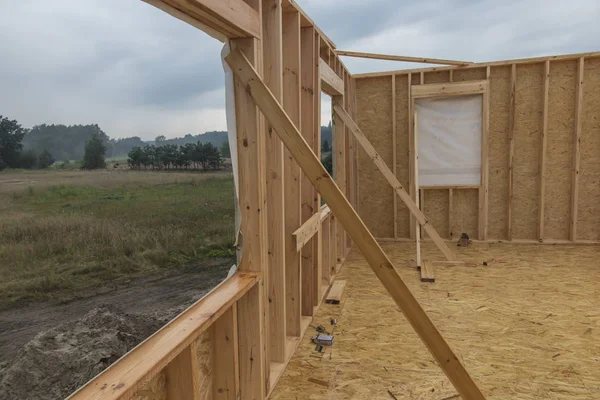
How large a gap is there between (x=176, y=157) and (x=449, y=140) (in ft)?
17.4

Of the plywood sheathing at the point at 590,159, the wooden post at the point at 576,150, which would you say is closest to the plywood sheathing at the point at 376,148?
the wooden post at the point at 576,150

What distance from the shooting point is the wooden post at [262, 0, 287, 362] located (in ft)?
9.15

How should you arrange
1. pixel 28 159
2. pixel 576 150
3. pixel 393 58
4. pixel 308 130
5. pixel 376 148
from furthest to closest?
pixel 376 148, pixel 576 150, pixel 393 58, pixel 308 130, pixel 28 159

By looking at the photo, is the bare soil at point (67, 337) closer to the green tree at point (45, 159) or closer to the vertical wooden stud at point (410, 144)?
the green tree at point (45, 159)

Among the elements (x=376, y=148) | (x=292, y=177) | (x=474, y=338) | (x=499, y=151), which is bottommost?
(x=474, y=338)

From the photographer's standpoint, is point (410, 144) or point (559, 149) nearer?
point (559, 149)

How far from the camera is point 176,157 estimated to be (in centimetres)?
314

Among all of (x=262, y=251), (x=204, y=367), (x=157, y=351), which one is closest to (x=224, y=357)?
(x=204, y=367)

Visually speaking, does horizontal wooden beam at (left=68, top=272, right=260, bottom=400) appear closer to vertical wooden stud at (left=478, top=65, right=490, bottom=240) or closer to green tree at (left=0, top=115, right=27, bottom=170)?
green tree at (left=0, top=115, right=27, bottom=170)

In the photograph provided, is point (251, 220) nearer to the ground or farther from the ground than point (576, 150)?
nearer to the ground

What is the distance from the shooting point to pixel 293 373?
3125 mm

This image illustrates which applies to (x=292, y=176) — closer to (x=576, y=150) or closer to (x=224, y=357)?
(x=224, y=357)

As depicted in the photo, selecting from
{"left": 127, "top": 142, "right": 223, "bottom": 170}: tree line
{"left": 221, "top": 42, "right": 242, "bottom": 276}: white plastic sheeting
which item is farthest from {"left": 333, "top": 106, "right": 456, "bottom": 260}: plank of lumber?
{"left": 221, "top": 42, "right": 242, "bottom": 276}: white plastic sheeting

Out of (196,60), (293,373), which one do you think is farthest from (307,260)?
(196,60)
